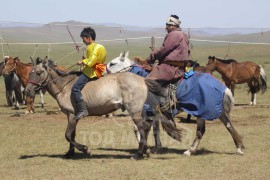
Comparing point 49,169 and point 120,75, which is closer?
point 49,169

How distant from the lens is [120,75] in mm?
9180

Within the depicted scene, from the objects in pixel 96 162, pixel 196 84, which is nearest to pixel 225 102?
pixel 196 84

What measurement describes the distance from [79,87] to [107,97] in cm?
59

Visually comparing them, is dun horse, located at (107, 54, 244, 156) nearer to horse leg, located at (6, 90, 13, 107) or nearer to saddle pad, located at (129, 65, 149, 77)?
saddle pad, located at (129, 65, 149, 77)

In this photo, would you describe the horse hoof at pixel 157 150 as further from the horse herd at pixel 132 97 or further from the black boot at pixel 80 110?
the black boot at pixel 80 110

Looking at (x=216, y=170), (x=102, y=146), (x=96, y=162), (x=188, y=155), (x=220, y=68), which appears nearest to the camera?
(x=216, y=170)

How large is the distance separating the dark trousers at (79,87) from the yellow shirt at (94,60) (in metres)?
0.10

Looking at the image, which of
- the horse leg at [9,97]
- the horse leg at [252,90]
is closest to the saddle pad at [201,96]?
the horse leg at [252,90]

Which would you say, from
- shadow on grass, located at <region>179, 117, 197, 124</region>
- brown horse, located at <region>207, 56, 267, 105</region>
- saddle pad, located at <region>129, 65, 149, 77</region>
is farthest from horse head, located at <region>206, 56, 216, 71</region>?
saddle pad, located at <region>129, 65, 149, 77</region>

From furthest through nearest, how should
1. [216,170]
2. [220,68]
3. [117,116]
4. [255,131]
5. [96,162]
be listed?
[220,68] < [117,116] < [255,131] < [96,162] < [216,170]

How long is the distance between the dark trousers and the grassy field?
1.25m

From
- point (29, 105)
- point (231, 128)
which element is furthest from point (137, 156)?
point (29, 105)

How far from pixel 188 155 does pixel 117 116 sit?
637cm

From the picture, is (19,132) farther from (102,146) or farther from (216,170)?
(216,170)
